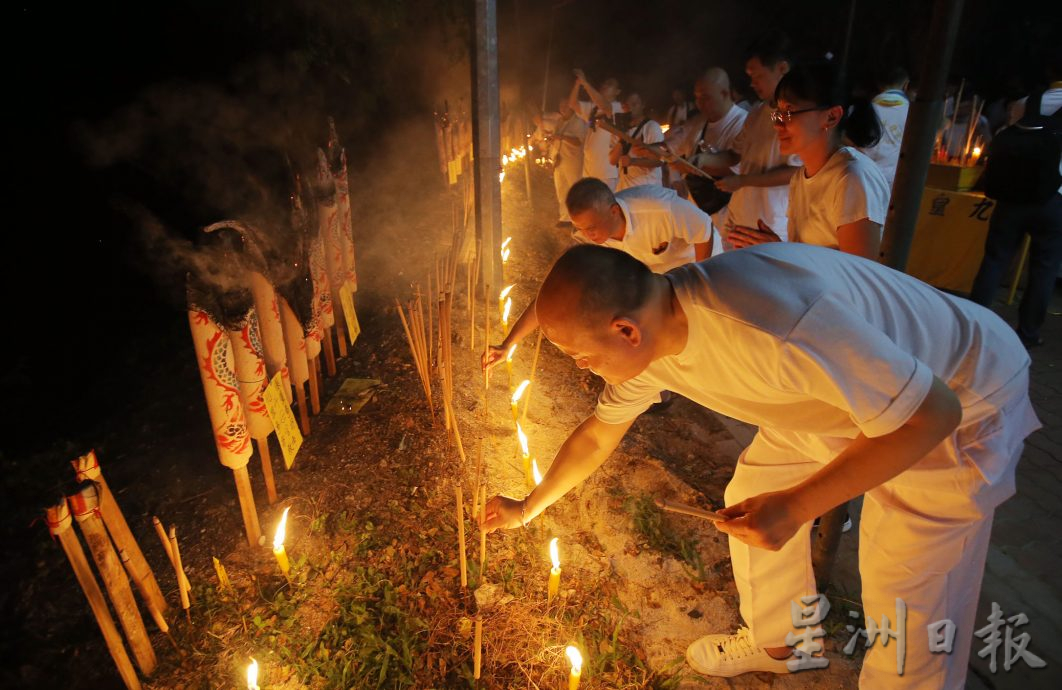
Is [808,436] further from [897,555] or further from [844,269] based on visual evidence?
[844,269]

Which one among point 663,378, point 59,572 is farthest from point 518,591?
point 59,572

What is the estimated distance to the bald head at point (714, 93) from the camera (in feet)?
17.5

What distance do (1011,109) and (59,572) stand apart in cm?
961

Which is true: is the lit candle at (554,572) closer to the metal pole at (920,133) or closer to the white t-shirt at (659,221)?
the metal pole at (920,133)

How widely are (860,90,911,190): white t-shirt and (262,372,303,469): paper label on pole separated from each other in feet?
13.0

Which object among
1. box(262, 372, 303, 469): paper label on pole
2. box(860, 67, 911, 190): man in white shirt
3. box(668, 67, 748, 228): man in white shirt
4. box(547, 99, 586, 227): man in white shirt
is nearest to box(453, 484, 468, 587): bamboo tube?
box(262, 372, 303, 469): paper label on pole

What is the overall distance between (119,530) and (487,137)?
15.1ft

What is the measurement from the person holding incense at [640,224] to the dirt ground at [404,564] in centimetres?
96

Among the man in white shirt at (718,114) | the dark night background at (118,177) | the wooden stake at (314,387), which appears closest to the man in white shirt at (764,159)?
the man in white shirt at (718,114)

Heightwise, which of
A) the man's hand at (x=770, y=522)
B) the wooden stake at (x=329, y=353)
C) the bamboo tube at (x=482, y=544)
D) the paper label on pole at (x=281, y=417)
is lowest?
the bamboo tube at (x=482, y=544)

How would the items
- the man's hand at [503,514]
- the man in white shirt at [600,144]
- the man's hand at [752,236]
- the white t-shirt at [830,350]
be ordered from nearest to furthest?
the white t-shirt at [830,350], the man's hand at [503,514], the man's hand at [752,236], the man in white shirt at [600,144]

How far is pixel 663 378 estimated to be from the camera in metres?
2.15

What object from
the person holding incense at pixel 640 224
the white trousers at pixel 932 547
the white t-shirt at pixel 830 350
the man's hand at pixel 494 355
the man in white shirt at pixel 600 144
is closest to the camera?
the white t-shirt at pixel 830 350

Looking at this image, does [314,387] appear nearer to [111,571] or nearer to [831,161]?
[111,571]
